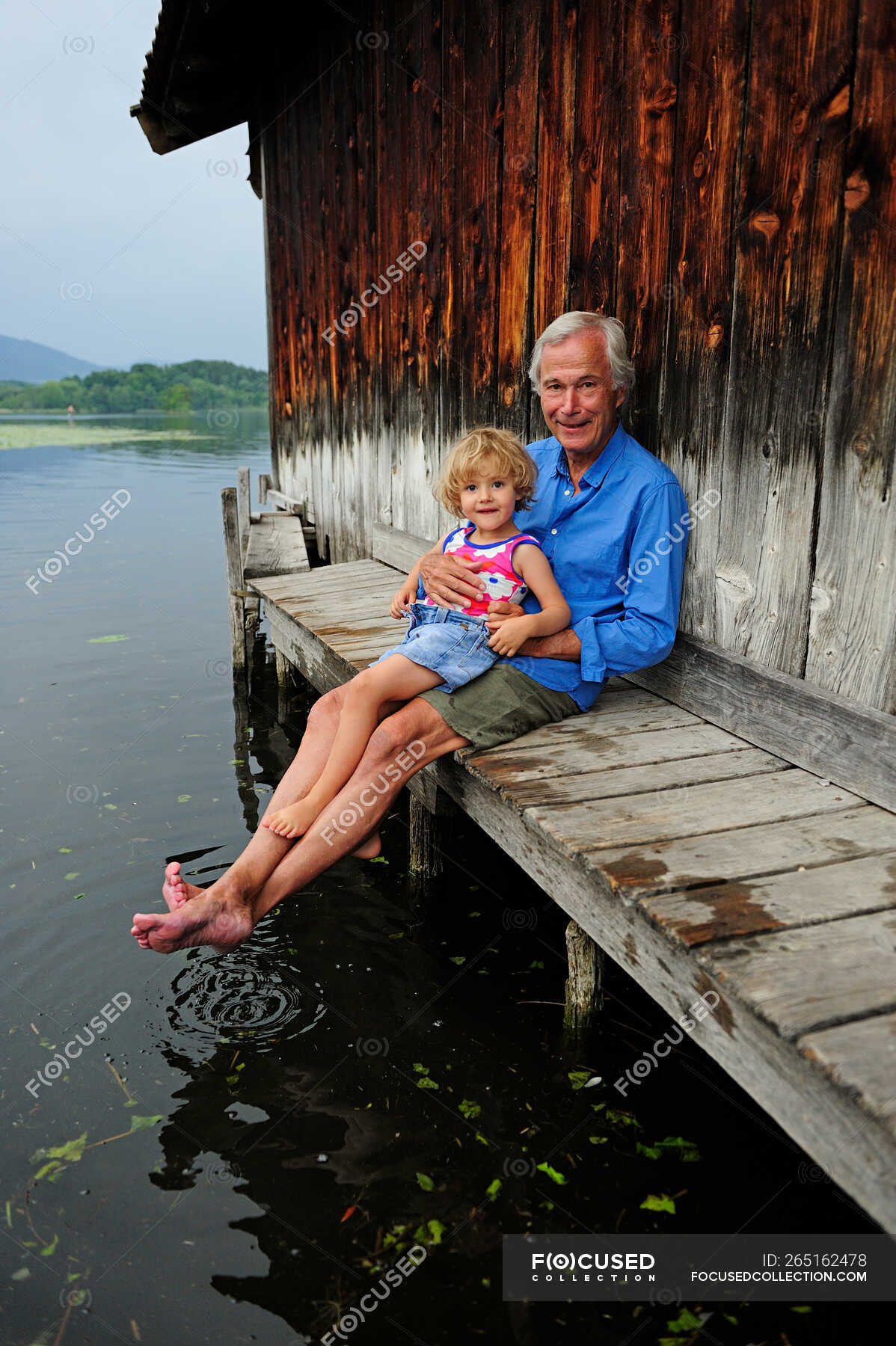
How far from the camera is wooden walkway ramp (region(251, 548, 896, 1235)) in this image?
1593 mm

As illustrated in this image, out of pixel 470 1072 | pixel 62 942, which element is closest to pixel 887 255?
pixel 470 1072

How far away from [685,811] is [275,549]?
5304 millimetres

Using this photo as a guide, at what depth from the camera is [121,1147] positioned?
9.10 ft

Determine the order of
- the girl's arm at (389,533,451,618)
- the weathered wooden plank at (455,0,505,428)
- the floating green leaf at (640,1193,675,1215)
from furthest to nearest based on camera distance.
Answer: the weathered wooden plank at (455,0,505,428), the girl's arm at (389,533,451,618), the floating green leaf at (640,1193,675,1215)

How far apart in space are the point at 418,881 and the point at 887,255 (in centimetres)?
307

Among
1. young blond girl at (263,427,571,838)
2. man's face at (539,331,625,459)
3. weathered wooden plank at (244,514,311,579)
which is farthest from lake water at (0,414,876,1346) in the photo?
weathered wooden plank at (244,514,311,579)

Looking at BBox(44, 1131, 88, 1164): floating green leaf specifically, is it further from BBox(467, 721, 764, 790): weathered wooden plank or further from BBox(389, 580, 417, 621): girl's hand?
BBox(389, 580, 417, 621): girl's hand

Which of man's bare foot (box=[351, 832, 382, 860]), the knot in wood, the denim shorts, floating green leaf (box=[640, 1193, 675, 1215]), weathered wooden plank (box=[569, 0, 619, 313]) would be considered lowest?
floating green leaf (box=[640, 1193, 675, 1215])

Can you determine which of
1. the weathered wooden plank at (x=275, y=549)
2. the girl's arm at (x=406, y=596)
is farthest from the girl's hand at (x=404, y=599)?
the weathered wooden plank at (x=275, y=549)

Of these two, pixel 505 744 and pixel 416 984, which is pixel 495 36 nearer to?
pixel 505 744

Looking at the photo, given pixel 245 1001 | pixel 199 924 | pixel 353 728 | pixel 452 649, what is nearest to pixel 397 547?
pixel 452 649

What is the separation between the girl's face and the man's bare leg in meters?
0.69

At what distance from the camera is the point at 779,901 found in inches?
81.1

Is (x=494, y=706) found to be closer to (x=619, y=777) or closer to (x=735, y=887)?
(x=619, y=777)
